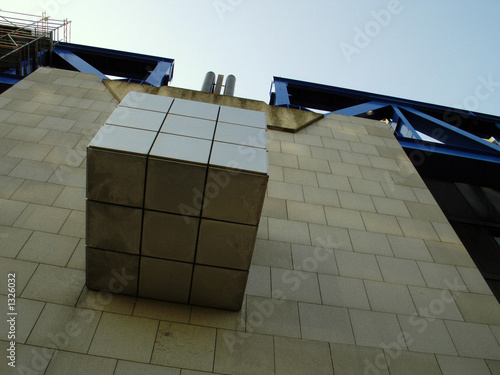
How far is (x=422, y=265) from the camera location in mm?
7371

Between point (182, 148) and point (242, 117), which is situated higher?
point (242, 117)

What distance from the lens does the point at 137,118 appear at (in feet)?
17.9

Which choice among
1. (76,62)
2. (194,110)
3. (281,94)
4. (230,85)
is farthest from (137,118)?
(76,62)

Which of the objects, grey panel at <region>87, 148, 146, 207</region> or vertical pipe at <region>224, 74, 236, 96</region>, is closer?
grey panel at <region>87, 148, 146, 207</region>

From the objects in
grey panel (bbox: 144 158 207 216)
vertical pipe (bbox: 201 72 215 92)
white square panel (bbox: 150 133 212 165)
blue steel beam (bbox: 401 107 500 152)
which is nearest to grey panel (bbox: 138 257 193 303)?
grey panel (bbox: 144 158 207 216)

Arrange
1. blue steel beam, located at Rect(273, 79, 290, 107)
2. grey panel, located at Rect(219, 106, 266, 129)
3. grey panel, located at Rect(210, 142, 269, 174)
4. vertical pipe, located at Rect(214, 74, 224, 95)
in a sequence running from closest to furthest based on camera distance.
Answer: grey panel, located at Rect(210, 142, 269, 174) < grey panel, located at Rect(219, 106, 266, 129) < blue steel beam, located at Rect(273, 79, 290, 107) < vertical pipe, located at Rect(214, 74, 224, 95)

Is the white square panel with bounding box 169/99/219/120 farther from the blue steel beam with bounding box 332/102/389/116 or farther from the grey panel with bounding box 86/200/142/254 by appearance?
the blue steel beam with bounding box 332/102/389/116

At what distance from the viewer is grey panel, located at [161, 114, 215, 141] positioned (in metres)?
5.36

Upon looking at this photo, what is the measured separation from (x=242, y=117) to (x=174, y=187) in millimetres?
1928

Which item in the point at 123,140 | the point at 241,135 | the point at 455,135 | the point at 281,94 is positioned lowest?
the point at 455,135

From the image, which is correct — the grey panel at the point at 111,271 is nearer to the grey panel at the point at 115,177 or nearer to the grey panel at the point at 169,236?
the grey panel at the point at 169,236

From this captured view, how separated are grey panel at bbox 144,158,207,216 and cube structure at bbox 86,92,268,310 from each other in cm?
1

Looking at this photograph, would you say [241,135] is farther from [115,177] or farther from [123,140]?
[115,177]

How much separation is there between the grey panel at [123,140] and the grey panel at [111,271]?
1598 millimetres
